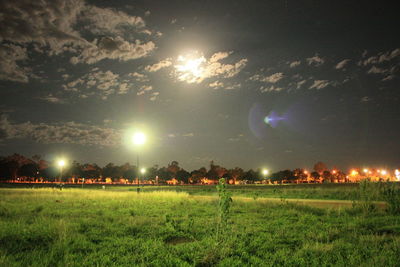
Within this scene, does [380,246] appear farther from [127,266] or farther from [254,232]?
[127,266]

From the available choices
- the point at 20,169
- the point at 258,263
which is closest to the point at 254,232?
the point at 258,263

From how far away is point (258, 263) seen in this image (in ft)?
22.2

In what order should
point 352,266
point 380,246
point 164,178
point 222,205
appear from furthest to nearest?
1. point 164,178
2. point 380,246
3. point 222,205
4. point 352,266

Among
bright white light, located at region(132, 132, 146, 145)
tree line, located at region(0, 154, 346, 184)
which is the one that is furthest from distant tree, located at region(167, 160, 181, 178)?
bright white light, located at region(132, 132, 146, 145)

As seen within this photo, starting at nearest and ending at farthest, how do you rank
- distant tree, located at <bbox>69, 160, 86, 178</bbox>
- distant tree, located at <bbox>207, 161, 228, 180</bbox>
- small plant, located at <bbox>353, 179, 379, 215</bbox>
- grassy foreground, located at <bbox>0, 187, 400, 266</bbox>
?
grassy foreground, located at <bbox>0, 187, 400, 266</bbox>
small plant, located at <bbox>353, 179, 379, 215</bbox>
distant tree, located at <bbox>69, 160, 86, 178</bbox>
distant tree, located at <bbox>207, 161, 228, 180</bbox>

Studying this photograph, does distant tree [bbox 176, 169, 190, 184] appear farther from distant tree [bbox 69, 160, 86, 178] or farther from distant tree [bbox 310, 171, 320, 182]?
distant tree [bbox 310, 171, 320, 182]

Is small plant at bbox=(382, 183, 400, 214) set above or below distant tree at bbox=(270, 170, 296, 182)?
above

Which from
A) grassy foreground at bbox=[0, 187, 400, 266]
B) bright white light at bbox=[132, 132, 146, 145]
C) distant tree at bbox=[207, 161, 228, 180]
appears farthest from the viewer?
distant tree at bbox=[207, 161, 228, 180]

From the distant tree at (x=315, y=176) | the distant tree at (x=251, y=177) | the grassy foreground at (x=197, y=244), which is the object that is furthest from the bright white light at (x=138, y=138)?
the distant tree at (x=315, y=176)

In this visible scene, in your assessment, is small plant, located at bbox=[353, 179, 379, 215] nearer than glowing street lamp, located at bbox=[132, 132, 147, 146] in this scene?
Yes

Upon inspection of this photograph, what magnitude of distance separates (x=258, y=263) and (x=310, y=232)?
398cm

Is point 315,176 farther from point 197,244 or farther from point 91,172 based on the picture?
point 197,244

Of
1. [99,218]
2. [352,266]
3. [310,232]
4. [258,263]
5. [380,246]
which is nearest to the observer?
[352,266]

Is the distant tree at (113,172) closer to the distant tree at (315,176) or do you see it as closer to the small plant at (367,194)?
the distant tree at (315,176)
